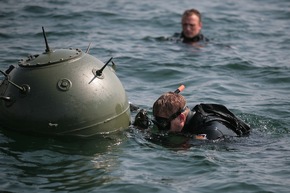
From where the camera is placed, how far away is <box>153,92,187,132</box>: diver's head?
7.18 metres

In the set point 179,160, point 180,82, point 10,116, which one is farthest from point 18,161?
point 180,82

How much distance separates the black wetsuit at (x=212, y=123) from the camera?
713cm

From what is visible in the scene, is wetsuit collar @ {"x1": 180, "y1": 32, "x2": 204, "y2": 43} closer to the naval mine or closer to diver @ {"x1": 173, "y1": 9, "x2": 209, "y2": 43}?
diver @ {"x1": 173, "y1": 9, "x2": 209, "y2": 43}

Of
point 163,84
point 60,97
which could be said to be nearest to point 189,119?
point 60,97

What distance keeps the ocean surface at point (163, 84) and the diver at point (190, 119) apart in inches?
6.9

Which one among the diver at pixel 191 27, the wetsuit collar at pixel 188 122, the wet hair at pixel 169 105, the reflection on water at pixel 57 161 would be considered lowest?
the reflection on water at pixel 57 161

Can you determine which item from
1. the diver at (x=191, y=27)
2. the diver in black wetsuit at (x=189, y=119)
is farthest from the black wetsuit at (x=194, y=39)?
the diver in black wetsuit at (x=189, y=119)

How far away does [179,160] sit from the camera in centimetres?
692

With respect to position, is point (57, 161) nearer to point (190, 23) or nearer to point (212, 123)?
point (212, 123)

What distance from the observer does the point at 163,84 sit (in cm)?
1074

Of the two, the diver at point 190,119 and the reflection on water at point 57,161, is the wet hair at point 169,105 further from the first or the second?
the reflection on water at point 57,161

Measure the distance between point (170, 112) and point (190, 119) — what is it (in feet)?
0.95

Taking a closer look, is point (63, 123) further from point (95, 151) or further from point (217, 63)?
point (217, 63)

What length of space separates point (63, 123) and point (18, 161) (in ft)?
2.40
